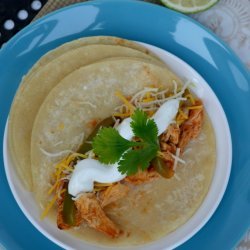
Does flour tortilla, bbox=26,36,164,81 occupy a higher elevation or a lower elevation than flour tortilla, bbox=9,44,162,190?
higher

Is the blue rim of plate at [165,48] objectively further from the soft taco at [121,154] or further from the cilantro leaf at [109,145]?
the cilantro leaf at [109,145]

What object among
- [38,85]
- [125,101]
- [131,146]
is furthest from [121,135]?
[38,85]

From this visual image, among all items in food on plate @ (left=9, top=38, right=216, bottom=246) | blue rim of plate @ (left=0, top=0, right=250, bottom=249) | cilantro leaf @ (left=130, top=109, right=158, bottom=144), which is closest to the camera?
cilantro leaf @ (left=130, top=109, right=158, bottom=144)

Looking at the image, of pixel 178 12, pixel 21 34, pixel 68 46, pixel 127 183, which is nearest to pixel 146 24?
pixel 178 12

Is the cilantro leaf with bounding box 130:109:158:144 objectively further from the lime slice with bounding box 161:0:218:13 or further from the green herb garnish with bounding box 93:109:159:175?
the lime slice with bounding box 161:0:218:13

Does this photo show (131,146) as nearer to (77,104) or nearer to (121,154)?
(121,154)

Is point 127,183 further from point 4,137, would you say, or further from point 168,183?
point 4,137

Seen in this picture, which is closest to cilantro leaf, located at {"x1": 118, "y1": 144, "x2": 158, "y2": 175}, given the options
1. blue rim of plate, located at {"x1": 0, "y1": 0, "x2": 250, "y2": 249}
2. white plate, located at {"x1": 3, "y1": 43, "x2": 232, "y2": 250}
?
white plate, located at {"x1": 3, "y1": 43, "x2": 232, "y2": 250}

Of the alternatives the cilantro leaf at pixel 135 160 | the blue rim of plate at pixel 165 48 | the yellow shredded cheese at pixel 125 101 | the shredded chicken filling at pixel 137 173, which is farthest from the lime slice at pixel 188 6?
the cilantro leaf at pixel 135 160

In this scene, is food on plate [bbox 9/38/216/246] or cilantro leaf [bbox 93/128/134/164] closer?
cilantro leaf [bbox 93/128/134/164]
